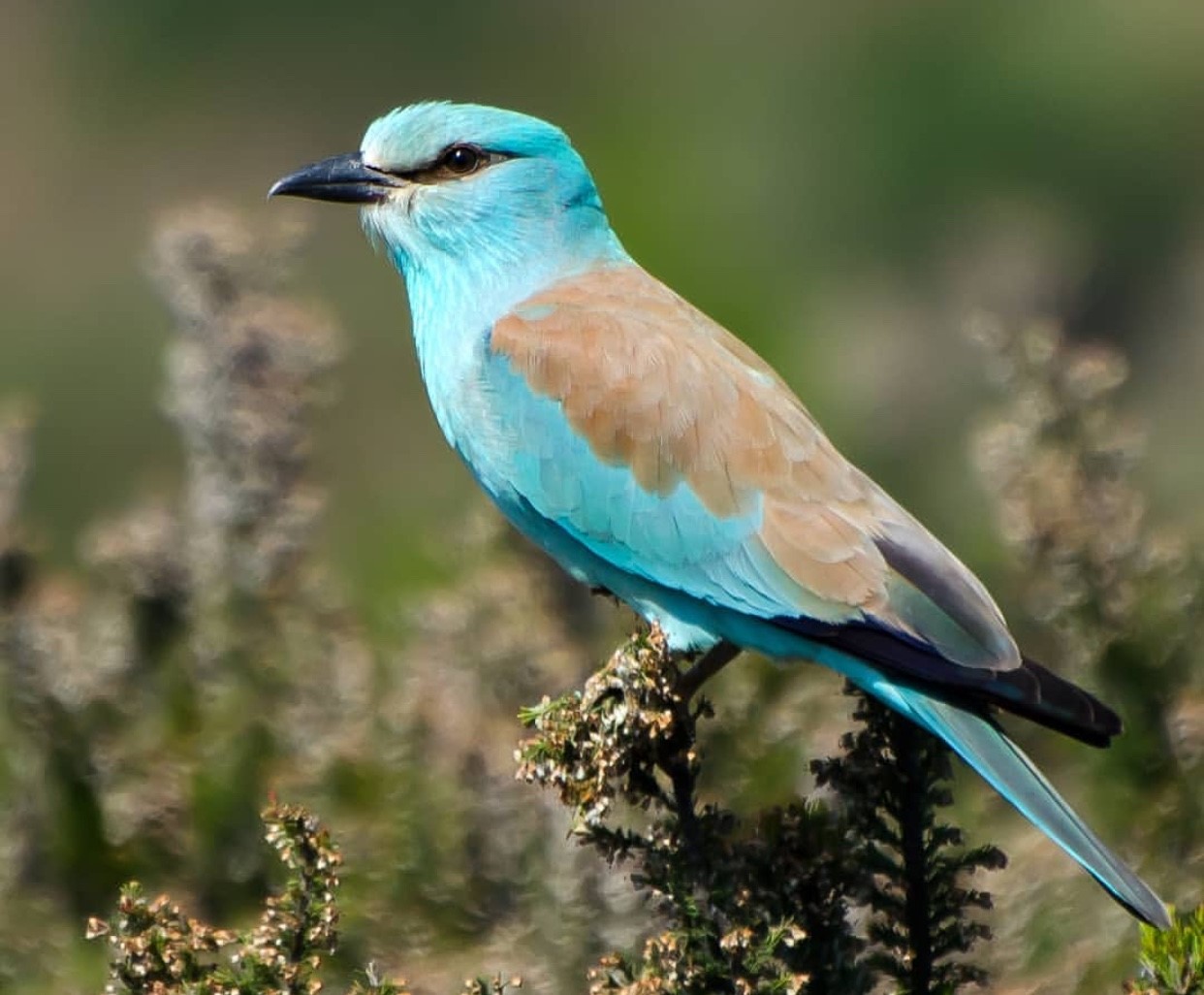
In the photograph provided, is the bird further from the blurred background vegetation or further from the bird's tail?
the blurred background vegetation

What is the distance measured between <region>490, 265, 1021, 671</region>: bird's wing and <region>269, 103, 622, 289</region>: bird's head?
0.35 m

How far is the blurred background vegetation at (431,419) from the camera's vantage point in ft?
13.1

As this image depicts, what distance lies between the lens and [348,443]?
8.16 metres

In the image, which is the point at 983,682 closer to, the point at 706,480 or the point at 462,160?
the point at 706,480

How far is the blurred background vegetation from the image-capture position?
4.00m

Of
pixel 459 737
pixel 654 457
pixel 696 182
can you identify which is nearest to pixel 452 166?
pixel 654 457

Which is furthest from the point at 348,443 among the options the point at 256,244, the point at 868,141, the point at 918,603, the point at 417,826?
the point at 918,603

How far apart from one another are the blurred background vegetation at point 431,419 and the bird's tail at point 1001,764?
16.4 inches

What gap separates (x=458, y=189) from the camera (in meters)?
4.39

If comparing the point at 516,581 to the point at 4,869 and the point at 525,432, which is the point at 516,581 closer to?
the point at 525,432

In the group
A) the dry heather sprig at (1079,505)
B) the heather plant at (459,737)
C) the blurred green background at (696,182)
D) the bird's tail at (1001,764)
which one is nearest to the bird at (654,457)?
the bird's tail at (1001,764)

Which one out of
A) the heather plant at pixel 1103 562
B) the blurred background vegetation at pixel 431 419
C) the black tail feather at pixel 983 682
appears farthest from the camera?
the blurred background vegetation at pixel 431 419

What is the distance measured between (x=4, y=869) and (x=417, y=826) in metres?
0.73

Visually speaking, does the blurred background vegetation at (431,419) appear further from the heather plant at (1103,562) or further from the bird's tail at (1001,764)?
the bird's tail at (1001,764)
